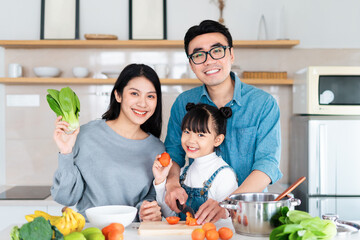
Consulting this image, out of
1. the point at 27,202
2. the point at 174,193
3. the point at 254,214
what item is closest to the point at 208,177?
the point at 174,193

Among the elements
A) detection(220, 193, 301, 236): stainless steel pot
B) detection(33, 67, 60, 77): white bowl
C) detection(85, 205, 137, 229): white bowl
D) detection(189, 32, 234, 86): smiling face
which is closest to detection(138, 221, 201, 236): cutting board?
detection(85, 205, 137, 229): white bowl

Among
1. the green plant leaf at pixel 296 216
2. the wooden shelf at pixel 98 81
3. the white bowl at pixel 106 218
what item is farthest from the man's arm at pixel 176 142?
the wooden shelf at pixel 98 81

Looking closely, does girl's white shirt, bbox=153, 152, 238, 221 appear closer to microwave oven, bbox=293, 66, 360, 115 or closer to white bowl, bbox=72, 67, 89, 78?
microwave oven, bbox=293, 66, 360, 115

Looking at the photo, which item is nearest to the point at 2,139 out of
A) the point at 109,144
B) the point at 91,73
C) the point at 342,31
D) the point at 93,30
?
the point at 91,73

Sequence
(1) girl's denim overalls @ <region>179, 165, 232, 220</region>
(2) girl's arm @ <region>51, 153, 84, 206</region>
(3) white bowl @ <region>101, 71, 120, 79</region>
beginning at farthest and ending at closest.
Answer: (3) white bowl @ <region>101, 71, 120, 79</region> < (1) girl's denim overalls @ <region>179, 165, 232, 220</region> < (2) girl's arm @ <region>51, 153, 84, 206</region>

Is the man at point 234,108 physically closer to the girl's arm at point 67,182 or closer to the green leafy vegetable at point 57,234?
the girl's arm at point 67,182

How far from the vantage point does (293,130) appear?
3537mm

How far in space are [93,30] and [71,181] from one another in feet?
7.02

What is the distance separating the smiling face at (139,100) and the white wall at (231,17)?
178cm

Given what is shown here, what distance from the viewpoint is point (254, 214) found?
1.29 meters

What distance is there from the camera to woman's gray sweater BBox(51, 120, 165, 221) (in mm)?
1835

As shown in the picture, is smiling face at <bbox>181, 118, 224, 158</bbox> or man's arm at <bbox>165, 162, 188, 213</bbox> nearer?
man's arm at <bbox>165, 162, 188, 213</bbox>

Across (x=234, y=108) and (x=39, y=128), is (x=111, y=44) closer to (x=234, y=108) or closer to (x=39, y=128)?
(x=39, y=128)

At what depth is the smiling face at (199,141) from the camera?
186cm
